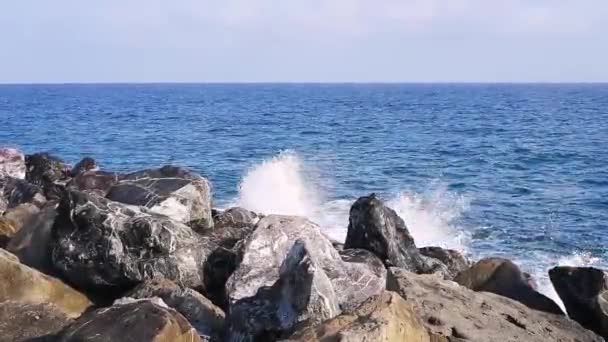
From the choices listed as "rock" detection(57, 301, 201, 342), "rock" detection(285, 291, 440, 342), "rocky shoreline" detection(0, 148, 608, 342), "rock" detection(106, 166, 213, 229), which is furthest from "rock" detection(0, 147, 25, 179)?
"rock" detection(285, 291, 440, 342)

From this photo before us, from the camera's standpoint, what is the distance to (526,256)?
17.1 m

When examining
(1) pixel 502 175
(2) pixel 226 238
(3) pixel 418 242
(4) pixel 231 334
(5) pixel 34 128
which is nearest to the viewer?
(4) pixel 231 334

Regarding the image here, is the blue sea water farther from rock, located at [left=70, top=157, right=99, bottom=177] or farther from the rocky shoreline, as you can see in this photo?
rock, located at [left=70, top=157, right=99, bottom=177]

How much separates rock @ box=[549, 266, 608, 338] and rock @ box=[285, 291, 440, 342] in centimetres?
347

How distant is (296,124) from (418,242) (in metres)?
38.3

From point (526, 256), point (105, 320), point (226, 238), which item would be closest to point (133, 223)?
point (226, 238)

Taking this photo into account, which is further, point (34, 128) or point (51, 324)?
point (34, 128)

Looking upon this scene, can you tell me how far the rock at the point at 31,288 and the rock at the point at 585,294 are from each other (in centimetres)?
580

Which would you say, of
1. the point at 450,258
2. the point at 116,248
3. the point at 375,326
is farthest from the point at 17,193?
the point at 375,326

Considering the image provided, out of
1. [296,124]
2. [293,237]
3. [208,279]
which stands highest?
[293,237]

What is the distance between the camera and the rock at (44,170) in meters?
18.1

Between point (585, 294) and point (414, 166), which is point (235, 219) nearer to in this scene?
point (585, 294)

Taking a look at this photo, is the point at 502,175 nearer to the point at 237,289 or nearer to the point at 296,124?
the point at 237,289

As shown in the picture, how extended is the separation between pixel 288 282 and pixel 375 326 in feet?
6.49
